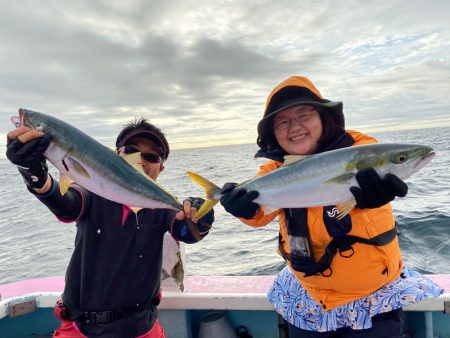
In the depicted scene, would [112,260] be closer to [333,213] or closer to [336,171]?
[333,213]

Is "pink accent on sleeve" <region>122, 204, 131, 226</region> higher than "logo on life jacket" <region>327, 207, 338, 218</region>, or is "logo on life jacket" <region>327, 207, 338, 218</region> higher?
"pink accent on sleeve" <region>122, 204, 131, 226</region>

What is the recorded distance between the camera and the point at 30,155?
3096mm

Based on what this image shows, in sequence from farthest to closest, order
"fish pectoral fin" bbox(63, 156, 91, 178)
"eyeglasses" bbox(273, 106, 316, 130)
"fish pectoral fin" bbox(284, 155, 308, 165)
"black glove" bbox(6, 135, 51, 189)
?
1. "eyeglasses" bbox(273, 106, 316, 130)
2. "fish pectoral fin" bbox(284, 155, 308, 165)
3. "fish pectoral fin" bbox(63, 156, 91, 178)
4. "black glove" bbox(6, 135, 51, 189)

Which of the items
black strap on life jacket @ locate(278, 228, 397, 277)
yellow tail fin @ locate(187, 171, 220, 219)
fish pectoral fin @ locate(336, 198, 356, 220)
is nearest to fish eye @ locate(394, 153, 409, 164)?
fish pectoral fin @ locate(336, 198, 356, 220)

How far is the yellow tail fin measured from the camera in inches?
148

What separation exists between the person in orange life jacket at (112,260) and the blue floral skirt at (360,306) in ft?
4.34

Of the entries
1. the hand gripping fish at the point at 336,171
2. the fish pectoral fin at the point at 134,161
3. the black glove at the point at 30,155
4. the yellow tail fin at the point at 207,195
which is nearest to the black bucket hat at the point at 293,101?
the hand gripping fish at the point at 336,171

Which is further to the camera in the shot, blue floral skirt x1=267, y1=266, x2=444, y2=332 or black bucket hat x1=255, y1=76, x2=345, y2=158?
black bucket hat x1=255, y1=76, x2=345, y2=158

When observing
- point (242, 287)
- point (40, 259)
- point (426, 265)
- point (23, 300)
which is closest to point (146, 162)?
point (242, 287)

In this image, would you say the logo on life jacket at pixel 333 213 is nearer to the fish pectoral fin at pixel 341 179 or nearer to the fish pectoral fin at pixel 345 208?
the fish pectoral fin at pixel 345 208

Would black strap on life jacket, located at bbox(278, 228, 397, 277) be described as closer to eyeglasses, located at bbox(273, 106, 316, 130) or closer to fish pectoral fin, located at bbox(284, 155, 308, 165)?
fish pectoral fin, located at bbox(284, 155, 308, 165)

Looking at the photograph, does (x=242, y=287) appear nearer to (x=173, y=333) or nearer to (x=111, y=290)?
(x=173, y=333)

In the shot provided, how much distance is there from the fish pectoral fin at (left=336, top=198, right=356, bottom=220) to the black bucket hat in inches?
43.2

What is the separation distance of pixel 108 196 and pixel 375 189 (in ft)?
7.99
